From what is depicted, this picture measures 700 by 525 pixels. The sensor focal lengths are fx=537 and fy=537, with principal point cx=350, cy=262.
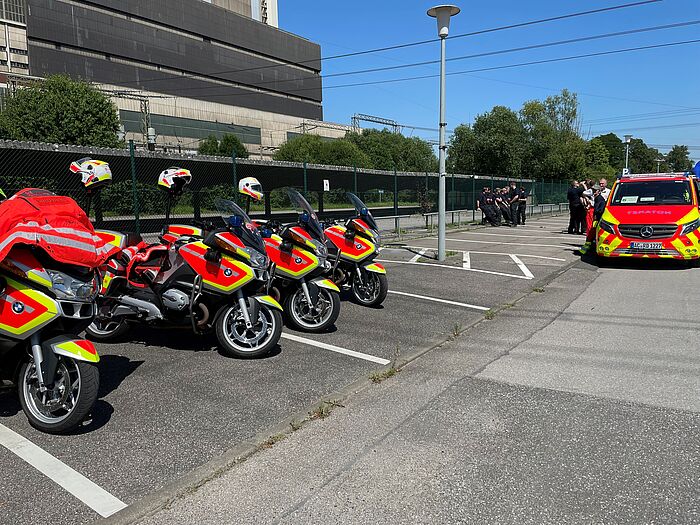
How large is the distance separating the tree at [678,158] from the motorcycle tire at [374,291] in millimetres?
113457

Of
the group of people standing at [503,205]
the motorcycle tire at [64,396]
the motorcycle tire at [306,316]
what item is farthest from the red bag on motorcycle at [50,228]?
the group of people standing at [503,205]

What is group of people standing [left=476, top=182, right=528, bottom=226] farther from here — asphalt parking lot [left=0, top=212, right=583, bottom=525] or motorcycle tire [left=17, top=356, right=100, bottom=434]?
motorcycle tire [left=17, top=356, right=100, bottom=434]

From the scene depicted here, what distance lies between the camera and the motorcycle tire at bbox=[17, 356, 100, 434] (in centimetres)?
356

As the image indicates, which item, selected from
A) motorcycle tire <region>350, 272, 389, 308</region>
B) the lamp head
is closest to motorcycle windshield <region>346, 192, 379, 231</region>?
motorcycle tire <region>350, 272, 389, 308</region>

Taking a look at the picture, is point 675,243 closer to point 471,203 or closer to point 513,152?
point 471,203

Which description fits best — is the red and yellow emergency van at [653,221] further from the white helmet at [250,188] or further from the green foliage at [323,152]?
the green foliage at [323,152]

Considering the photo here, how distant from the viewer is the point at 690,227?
34.9ft

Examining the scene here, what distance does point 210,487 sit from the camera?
3.02 meters

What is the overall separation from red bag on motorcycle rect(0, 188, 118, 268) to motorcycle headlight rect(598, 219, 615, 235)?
10167mm

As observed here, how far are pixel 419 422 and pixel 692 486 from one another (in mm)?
1650

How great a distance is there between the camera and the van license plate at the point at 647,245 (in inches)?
415

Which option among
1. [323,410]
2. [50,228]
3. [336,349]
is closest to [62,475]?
[50,228]

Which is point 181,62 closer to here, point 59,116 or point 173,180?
point 59,116

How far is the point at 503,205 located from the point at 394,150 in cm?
5341
